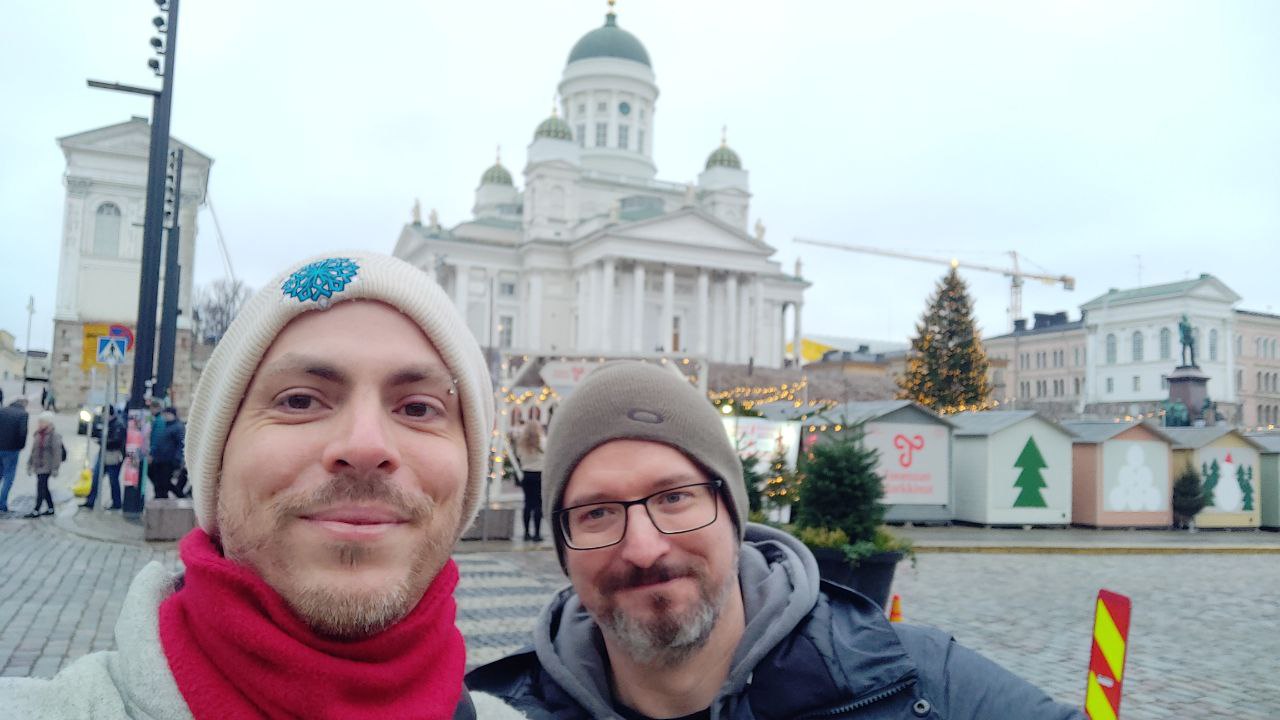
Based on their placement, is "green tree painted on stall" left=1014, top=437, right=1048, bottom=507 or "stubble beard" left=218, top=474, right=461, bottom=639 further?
"green tree painted on stall" left=1014, top=437, right=1048, bottom=507

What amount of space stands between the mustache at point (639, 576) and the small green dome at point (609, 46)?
80.1 meters

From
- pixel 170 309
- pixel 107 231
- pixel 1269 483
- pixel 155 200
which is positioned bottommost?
pixel 1269 483

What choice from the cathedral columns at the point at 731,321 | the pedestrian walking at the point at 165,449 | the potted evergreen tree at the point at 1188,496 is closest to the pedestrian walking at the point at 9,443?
the pedestrian walking at the point at 165,449

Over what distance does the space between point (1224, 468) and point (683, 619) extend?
24463 mm

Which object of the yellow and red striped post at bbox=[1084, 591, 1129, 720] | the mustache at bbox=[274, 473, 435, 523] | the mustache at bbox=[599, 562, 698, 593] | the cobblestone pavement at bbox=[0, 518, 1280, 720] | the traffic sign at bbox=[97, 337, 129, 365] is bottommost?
the cobblestone pavement at bbox=[0, 518, 1280, 720]

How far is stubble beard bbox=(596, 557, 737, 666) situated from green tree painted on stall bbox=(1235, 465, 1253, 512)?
81.4 feet

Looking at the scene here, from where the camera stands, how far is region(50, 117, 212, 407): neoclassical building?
40.2 meters

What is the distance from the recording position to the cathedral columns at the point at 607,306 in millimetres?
64812

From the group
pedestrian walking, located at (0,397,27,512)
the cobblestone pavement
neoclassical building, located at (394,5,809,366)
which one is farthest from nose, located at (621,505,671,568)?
neoclassical building, located at (394,5,809,366)

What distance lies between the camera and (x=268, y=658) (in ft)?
4.28

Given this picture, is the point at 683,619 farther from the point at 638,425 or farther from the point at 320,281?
the point at 320,281

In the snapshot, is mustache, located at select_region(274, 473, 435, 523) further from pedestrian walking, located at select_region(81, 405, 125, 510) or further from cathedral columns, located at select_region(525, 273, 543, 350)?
cathedral columns, located at select_region(525, 273, 543, 350)

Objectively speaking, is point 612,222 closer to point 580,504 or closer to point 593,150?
point 593,150

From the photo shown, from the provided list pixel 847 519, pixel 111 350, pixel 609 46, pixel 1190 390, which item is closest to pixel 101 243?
pixel 111 350
